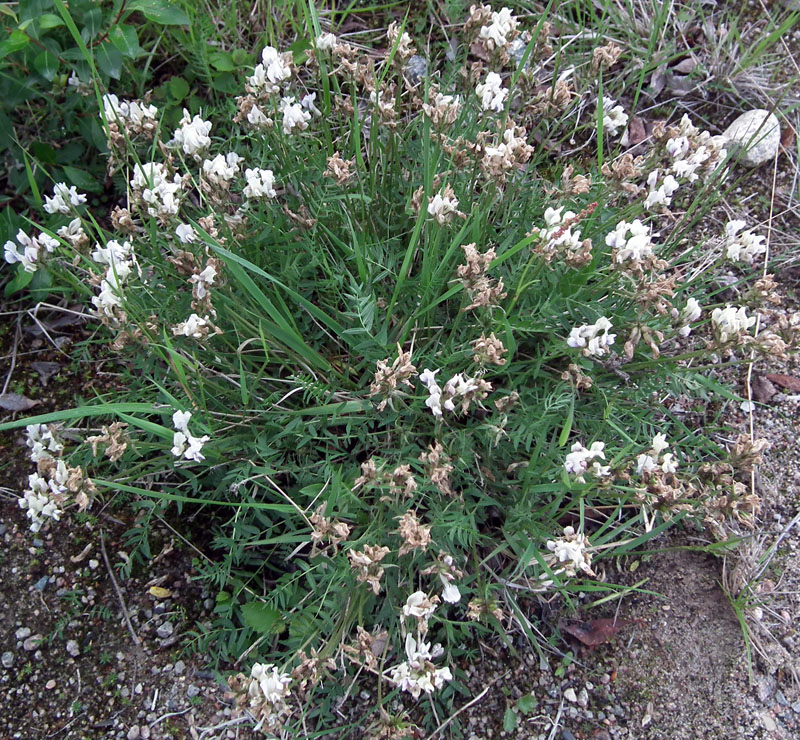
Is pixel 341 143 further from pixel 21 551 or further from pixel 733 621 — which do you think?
pixel 733 621

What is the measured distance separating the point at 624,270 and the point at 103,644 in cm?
202

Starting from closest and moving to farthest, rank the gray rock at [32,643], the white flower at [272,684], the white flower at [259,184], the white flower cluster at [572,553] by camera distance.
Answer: the white flower at [272,684] → the white flower cluster at [572,553] → the white flower at [259,184] → the gray rock at [32,643]

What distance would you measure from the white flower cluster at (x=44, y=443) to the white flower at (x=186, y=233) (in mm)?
680

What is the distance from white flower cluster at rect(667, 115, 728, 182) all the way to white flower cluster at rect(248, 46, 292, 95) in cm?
118

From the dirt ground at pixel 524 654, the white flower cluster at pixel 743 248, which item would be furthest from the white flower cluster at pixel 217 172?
the white flower cluster at pixel 743 248

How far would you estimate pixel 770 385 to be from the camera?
2.88m

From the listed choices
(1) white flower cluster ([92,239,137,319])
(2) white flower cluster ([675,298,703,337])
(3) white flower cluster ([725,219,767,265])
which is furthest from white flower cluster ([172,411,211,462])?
(3) white flower cluster ([725,219,767,265])

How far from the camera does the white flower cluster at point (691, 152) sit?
7.25 ft

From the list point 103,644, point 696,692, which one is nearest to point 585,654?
point 696,692

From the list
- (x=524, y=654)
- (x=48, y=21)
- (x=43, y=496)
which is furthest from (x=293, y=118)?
(x=524, y=654)

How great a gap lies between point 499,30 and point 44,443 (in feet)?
6.06

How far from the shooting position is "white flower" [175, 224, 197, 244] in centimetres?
214

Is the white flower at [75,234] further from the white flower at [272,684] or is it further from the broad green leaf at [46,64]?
the white flower at [272,684]

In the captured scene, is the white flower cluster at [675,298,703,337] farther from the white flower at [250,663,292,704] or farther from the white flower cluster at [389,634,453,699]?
the white flower at [250,663,292,704]
